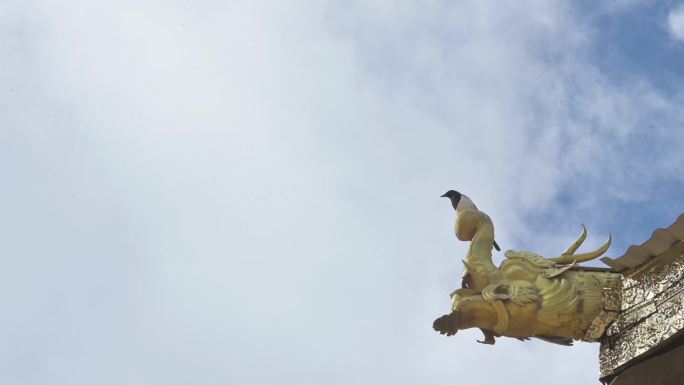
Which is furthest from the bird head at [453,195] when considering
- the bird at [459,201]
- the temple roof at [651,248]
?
the temple roof at [651,248]

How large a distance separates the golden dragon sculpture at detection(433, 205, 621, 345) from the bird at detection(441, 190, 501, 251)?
0.34m

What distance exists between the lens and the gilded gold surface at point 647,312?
7.74 meters

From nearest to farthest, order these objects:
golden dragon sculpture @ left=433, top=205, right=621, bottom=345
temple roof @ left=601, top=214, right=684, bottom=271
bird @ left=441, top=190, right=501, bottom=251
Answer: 1. temple roof @ left=601, top=214, right=684, bottom=271
2. golden dragon sculpture @ left=433, top=205, right=621, bottom=345
3. bird @ left=441, top=190, right=501, bottom=251

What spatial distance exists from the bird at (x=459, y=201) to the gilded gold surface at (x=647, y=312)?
1.20 meters

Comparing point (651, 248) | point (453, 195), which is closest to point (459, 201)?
point (453, 195)

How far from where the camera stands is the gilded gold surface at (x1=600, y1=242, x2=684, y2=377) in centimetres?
774

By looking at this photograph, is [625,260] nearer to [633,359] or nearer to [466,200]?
[633,359]

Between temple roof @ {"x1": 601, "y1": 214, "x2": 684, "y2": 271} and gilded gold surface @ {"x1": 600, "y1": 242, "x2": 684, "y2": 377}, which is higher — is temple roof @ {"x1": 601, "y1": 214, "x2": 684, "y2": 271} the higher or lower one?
the higher one

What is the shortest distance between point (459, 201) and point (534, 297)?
1007 millimetres

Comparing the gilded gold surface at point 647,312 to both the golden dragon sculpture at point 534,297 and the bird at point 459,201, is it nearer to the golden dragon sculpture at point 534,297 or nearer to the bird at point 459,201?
the golden dragon sculpture at point 534,297

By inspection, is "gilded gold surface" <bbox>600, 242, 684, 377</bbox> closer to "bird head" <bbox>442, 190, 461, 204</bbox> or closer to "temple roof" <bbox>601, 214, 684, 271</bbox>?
"temple roof" <bbox>601, 214, 684, 271</bbox>

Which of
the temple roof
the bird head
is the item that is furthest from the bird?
the temple roof

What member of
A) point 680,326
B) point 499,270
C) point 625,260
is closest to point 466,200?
point 499,270

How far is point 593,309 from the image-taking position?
8.06 m
